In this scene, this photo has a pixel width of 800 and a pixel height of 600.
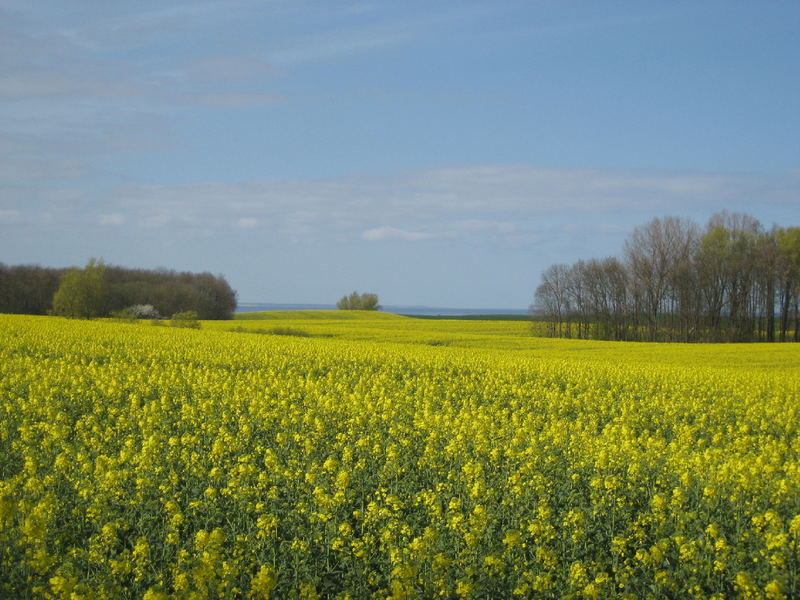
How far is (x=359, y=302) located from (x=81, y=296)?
65.7 m

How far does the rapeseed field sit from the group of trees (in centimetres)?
4460

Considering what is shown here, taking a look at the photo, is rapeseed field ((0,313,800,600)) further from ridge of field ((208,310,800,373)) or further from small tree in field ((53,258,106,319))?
small tree in field ((53,258,106,319))

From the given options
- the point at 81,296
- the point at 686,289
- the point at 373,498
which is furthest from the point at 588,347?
the point at 81,296

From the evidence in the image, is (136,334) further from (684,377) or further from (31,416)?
(684,377)

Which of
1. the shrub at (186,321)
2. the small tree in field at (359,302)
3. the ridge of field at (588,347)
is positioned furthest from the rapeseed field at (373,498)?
the small tree in field at (359,302)

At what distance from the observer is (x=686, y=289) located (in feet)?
189

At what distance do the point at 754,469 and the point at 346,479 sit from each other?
4.97 m

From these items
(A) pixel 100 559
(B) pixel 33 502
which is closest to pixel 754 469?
(A) pixel 100 559

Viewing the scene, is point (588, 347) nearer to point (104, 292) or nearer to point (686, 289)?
point (686, 289)

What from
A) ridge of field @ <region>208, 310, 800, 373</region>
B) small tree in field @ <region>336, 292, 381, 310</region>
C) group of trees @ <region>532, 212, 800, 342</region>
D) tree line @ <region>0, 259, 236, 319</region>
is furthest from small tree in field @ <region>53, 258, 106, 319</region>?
small tree in field @ <region>336, 292, 381, 310</region>

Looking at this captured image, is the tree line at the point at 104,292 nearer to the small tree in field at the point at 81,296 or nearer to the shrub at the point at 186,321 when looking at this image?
the small tree in field at the point at 81,296

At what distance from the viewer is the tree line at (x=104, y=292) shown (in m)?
54.1

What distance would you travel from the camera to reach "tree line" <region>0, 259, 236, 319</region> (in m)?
54.1

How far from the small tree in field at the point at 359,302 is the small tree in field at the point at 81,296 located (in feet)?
208
